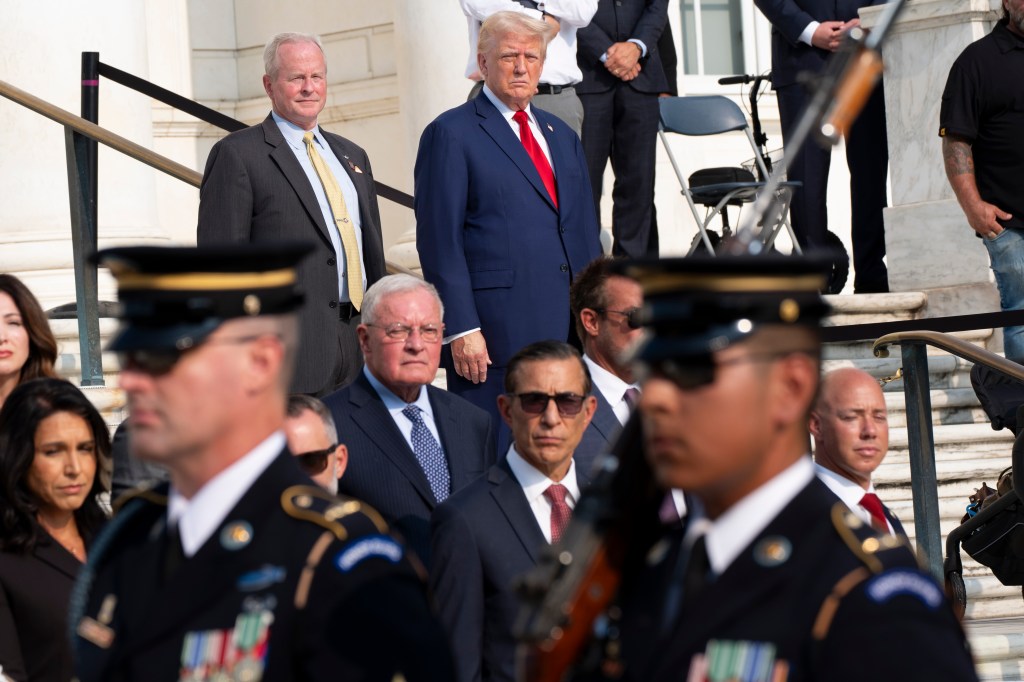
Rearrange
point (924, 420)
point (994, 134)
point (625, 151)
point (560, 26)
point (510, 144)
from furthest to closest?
point (625, 151) → point (994, 134) → point (560, 26) → point (510, 144) → point (924, 420)

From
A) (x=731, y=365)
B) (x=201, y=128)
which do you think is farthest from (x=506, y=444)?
(x=201, y=128)

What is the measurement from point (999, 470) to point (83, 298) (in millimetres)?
3904

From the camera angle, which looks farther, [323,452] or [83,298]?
[83,298]

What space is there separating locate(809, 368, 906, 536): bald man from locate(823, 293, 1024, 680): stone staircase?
1584mm

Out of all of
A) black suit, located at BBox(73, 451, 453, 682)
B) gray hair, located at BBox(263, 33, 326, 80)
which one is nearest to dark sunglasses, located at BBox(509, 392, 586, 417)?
black suit, located at BBox(73, 451, 453, 682)

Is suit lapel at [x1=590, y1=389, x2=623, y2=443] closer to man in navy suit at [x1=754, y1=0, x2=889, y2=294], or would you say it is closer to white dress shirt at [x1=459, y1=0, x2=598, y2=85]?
white dress shirt at [x1=459, y1=0, x2=598, y2=85]

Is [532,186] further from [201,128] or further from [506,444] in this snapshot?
[201,128]

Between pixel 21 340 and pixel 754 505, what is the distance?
11.7 feet

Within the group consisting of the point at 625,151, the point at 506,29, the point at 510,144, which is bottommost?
the point at 510,144

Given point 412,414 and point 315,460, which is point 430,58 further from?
point 315,460

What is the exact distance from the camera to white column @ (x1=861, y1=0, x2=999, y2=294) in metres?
9.63

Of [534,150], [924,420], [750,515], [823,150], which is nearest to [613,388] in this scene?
[924,420]

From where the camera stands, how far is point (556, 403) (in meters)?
4.85

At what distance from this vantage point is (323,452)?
436 cm
